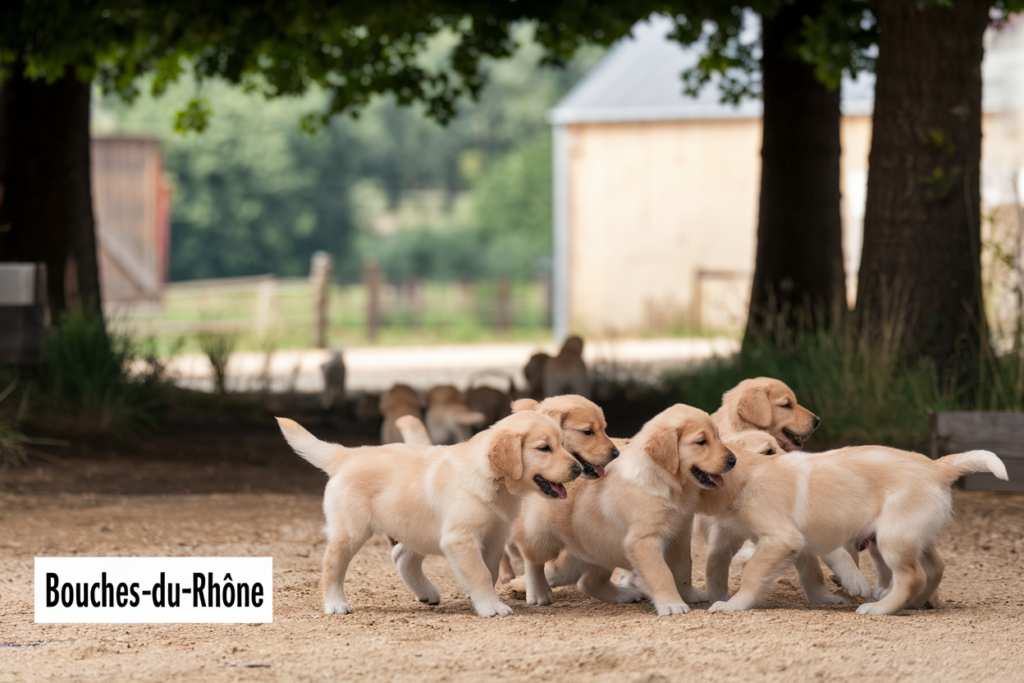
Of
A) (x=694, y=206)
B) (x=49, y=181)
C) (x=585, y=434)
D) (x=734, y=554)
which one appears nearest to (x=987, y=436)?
(x=734, y=554)

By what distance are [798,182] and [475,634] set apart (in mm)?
7529

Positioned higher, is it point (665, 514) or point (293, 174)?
point (293, 174)

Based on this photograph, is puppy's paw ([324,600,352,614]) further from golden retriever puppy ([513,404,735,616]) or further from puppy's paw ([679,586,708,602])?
puppy's paw ([679,586,708,602])

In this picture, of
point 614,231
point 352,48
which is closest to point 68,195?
point 352,48

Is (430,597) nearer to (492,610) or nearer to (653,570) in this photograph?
(492,610)

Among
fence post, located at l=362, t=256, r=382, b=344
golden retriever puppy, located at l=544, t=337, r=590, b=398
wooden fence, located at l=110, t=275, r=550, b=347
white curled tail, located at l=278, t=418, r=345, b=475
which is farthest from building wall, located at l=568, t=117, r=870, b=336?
white curled tail, located at l=278, t=418, r=345, b=475

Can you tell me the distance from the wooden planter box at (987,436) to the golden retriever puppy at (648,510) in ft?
6.21

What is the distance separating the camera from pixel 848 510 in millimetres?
4348

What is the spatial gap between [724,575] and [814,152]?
22.2 ft

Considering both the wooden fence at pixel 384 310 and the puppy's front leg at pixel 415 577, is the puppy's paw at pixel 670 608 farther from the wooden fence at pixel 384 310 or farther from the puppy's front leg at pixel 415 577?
the wooden fence at pixel 384 310

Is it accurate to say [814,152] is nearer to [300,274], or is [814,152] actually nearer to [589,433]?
[589,433]

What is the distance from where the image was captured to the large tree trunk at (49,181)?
10.2m

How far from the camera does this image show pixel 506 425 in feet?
14.4

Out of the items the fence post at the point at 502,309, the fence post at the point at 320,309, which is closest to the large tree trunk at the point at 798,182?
the fence post at the point at 320,309
